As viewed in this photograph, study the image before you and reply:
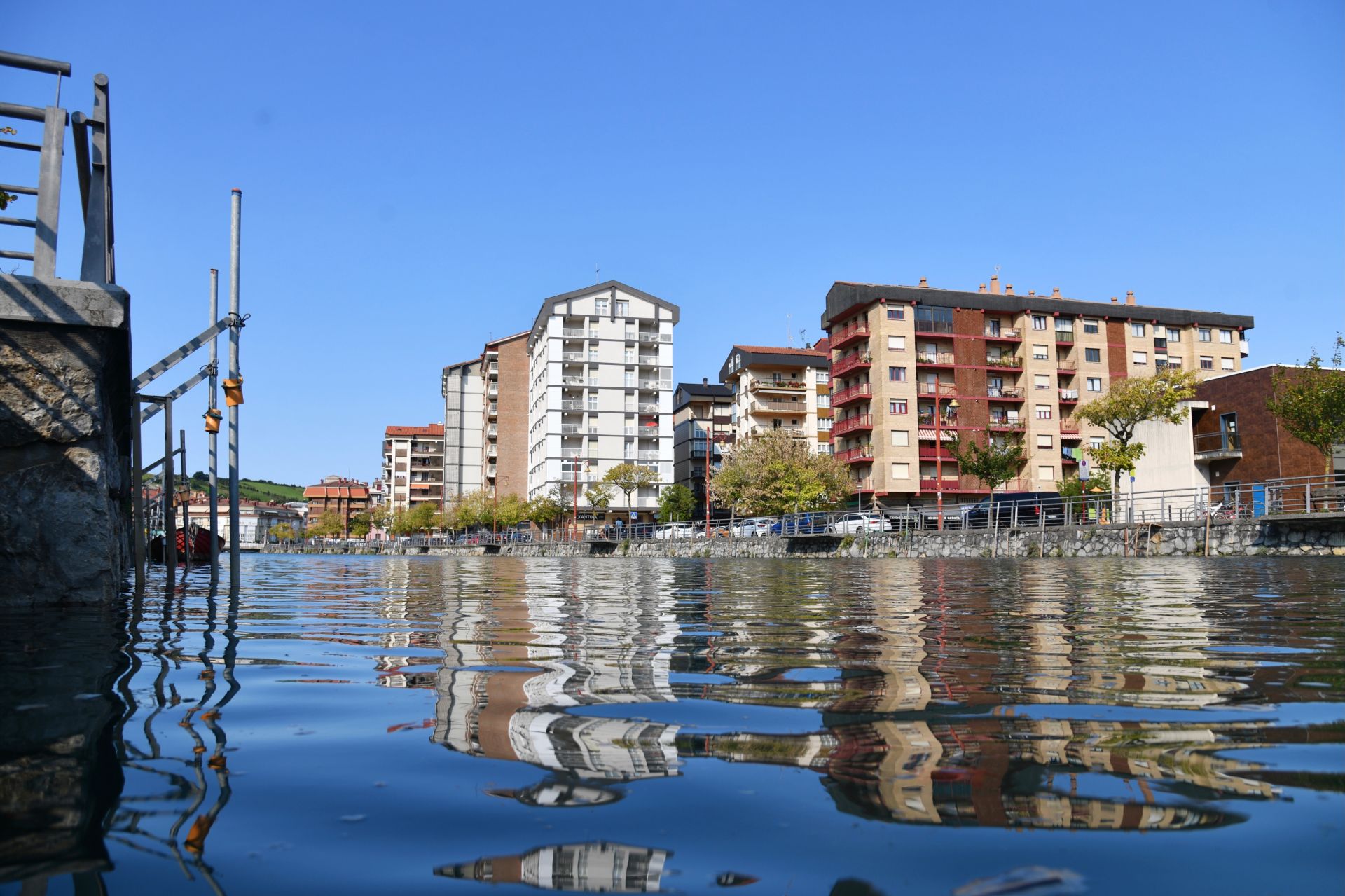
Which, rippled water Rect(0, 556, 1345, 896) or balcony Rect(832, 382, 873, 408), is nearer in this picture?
rippled water Rect(0, 556, 1345, 896)

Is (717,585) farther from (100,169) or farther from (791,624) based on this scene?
(100,169)

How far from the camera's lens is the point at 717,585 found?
1188 cm

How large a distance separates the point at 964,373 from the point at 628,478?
23.6 meters

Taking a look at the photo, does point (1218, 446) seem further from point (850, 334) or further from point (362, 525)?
point (362, 525)

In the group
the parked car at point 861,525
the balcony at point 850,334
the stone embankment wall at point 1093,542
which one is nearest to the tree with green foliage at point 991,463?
the parked car at point 861,525

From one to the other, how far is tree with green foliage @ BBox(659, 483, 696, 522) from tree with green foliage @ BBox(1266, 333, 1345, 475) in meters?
42.4

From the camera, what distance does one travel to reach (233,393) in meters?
9.77

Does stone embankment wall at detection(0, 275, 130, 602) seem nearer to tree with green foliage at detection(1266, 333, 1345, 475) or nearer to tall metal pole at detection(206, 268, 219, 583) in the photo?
tall metal pole at detection(206, 268, 219, 583)

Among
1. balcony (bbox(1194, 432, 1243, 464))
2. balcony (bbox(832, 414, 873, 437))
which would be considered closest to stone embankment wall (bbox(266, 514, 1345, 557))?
balcony (bbox(1194, 432, 1243, 464))

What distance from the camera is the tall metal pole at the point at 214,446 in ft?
34.8

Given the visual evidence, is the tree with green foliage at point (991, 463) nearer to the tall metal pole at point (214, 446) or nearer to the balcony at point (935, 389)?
the balcony at point (935, 389)

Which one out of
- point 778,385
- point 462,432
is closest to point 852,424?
point 778,385

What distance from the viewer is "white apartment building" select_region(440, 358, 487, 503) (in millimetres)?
97625

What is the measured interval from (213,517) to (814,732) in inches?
390
